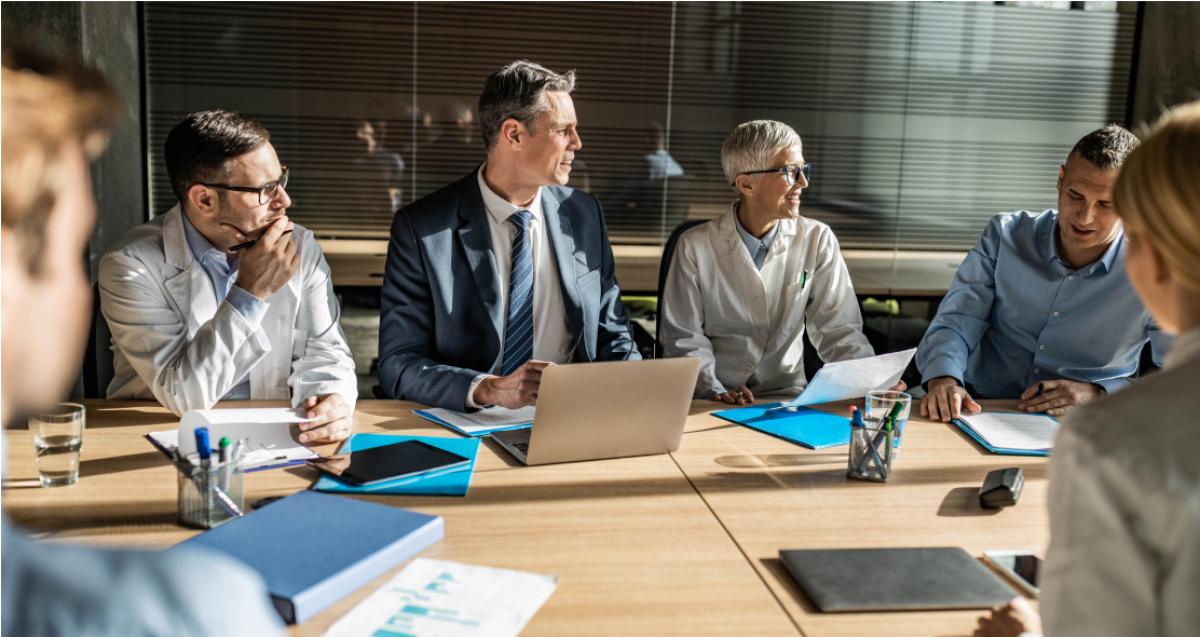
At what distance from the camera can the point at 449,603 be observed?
1302 mm

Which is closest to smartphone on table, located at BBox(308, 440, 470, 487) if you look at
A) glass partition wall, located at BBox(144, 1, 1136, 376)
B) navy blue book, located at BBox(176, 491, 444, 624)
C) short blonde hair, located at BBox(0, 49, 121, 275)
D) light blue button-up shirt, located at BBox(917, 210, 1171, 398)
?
navy blue book, located at BBox(176, 491, 444, 624)

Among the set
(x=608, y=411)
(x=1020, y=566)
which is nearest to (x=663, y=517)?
(x=608, y=411)

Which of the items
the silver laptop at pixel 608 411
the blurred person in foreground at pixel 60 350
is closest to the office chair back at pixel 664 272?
the silver laptop at pixel 608 411

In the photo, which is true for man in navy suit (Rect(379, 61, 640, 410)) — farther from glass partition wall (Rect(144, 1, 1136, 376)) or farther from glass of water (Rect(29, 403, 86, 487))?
glass partition wall (Rect(144, 1, 1136, 376))

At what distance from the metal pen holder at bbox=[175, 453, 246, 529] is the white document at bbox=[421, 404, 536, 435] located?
627 mm

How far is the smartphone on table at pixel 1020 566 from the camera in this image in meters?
1.42

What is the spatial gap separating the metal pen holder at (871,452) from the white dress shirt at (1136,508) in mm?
917

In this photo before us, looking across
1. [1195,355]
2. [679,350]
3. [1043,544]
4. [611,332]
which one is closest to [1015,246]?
[679,350]

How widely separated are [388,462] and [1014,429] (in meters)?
1.43

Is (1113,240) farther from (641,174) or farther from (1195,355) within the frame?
(641,174)

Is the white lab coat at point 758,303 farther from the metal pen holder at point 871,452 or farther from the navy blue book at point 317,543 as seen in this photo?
the navy blue book at point 317,543

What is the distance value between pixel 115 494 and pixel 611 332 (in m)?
1.54

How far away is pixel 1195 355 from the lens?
3.11ft

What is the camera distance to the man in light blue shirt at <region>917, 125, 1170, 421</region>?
2689mm
